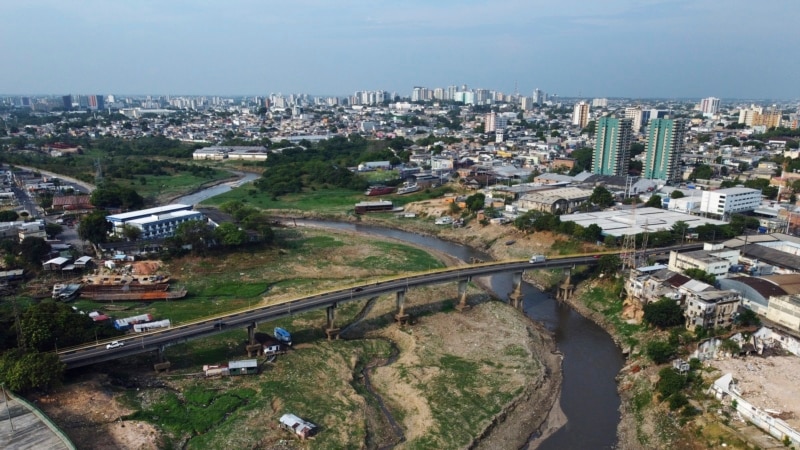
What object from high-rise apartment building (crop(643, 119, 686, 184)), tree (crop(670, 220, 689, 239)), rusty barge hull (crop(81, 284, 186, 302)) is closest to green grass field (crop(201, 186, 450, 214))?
high-rise apartment building (crop(643, 119, 686, 184))

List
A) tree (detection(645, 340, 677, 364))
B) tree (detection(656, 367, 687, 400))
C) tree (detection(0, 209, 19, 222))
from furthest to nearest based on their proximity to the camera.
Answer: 1. tree (detection(0, 209, 19, 222))
2. tree (detection(645, 340, 677, 364))
3. tree (detection(656, 367, 687, 400))

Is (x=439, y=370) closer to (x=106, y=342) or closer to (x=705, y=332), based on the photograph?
(x=705, y=332)

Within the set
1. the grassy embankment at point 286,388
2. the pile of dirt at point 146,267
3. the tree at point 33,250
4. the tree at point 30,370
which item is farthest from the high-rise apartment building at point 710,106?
the tree at point 30,370

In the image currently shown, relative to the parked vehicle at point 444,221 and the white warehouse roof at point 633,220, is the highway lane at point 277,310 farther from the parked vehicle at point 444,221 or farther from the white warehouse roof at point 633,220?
the parked vehicle at point 444,221

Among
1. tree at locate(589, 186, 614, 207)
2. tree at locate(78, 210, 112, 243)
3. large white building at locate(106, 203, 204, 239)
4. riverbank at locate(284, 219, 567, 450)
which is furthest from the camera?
tree at locate(589, 186, 614, 207)

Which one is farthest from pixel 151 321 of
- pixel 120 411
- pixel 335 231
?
pixel 335 231

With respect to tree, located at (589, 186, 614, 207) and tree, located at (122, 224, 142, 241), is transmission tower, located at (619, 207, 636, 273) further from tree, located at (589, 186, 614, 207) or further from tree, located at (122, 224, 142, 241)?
tree, located at (122, 224, 142, 241)
